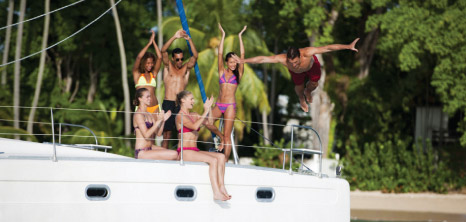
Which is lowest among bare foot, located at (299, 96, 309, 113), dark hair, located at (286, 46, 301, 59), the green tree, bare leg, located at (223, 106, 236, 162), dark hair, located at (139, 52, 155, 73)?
bare leg, located at (223, 106, 236, 162)

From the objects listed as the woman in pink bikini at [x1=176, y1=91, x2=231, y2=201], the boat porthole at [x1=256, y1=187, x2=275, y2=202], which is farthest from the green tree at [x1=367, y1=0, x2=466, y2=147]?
the woman in pink bikini at [x1=176, y1=91, x2=231, y2=201]

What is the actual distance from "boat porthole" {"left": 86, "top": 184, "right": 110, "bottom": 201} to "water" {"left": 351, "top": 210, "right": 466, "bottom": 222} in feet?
32.7

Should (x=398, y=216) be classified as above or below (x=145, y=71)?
below

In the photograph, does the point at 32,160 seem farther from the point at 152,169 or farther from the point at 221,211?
the point at 221,211

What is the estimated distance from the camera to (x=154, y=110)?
28.1ft

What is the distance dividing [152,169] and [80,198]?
0.80 metres

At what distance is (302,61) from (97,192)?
3195 millimetres

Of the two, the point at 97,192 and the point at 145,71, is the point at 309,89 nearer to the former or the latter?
the point at 145,71

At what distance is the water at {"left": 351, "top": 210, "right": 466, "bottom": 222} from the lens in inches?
646

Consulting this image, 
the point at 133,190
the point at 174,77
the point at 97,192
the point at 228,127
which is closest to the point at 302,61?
the point at 228,127

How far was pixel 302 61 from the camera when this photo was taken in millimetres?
8773

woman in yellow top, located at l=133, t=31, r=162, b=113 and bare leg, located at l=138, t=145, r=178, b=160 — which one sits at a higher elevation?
woman in yellow top, located at l=133, t=31, r=162, b=113

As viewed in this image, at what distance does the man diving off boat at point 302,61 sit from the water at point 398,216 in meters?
7.34

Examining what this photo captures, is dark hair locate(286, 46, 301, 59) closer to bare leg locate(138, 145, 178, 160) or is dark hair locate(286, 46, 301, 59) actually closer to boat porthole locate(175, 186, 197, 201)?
bare leg locate(138, 145, 178, 160)
